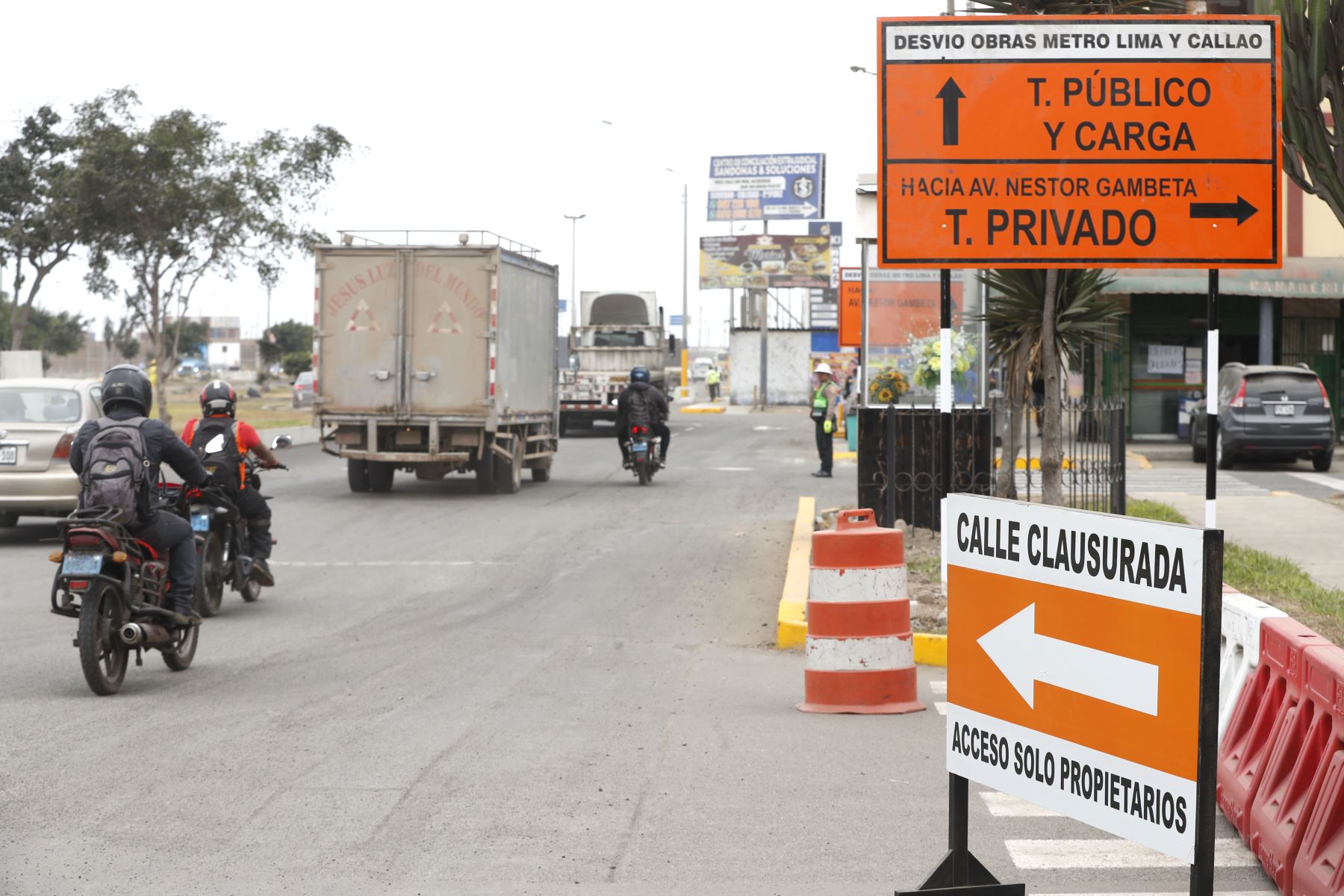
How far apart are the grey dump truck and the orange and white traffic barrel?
12325 millimetres

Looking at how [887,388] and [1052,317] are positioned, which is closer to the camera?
[1052,317]

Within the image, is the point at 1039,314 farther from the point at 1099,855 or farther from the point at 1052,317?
the point at 1099,855

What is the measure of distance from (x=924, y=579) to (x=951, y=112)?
4.68 meters

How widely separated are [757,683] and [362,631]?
3.19 meters

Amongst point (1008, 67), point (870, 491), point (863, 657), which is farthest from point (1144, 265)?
point (870, 491)

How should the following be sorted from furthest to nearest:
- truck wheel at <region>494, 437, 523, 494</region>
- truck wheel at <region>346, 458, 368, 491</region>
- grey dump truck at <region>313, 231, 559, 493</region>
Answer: truck wheel at <region>494, 437, 523, 494</region> → truck wheel at <region>346, 458, 368, 491</region> → grey dump truck at <region>313, 231, 559, 493</region>

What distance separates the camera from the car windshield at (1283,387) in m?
24.2

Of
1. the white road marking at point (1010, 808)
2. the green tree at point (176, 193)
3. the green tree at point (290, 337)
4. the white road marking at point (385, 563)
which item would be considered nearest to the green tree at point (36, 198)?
the green tree at point (176, 193)

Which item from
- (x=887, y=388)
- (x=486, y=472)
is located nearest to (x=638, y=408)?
(x=486, y=472)

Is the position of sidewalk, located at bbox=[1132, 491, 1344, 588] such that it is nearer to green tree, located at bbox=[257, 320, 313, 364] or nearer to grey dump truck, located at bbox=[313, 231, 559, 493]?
grey dump truck, located at bbox=[313, 231, 559, 493]

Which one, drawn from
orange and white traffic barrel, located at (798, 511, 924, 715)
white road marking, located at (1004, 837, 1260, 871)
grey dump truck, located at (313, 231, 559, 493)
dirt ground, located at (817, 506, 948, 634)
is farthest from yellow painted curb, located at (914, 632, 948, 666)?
grey dump truck, located at (313, 231, 559, 493)

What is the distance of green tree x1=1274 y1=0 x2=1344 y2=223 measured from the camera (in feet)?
41.4

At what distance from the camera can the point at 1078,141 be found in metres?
8.70

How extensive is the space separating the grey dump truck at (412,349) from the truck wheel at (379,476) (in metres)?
0.72
